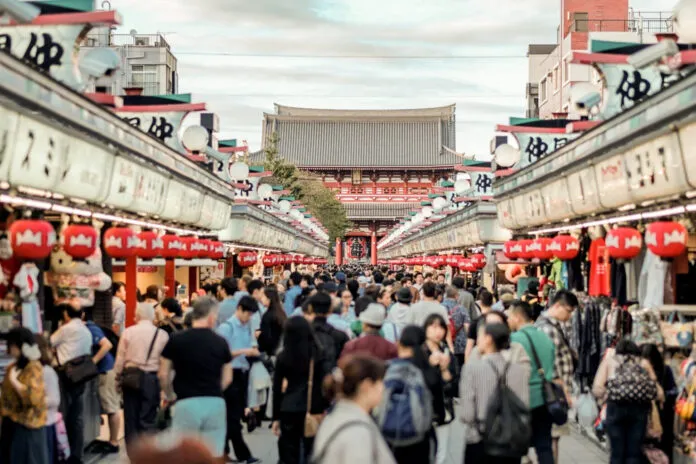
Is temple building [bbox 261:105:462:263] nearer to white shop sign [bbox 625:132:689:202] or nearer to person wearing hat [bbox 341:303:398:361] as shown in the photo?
white shop sign [bbox 625:132:689:202]

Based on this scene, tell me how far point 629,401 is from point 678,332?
1.52 metres

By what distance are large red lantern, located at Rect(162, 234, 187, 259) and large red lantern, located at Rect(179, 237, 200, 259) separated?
Result: 62mm

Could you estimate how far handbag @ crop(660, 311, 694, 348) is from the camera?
1111cm

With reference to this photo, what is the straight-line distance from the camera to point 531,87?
6094 cm

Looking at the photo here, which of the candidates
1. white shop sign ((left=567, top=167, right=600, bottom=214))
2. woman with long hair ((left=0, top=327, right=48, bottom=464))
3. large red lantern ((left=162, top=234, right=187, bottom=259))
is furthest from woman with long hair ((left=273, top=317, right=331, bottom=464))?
large red lantern ((left=162, top=234, right=187, bottom=259))

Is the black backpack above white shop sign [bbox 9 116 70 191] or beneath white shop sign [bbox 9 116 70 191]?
beneath

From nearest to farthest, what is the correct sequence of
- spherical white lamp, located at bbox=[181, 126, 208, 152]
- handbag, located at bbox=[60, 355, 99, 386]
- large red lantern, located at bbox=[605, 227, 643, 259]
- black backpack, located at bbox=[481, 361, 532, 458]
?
1. black backpack, located at bbox=[481, 361, 532, 458]
2. handbag, located at bbox=[60, 355, 99, 386]
3. large red lantern, located at bbox=[605, 227, 643, 259]
4. spherical white lamp, located at bbox=[181, 126, 208, 152]

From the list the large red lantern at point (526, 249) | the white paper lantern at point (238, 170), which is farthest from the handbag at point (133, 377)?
the white paper lantern at point (238, 170)

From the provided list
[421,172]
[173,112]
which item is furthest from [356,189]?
[173,112]

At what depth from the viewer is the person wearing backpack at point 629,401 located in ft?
32.8

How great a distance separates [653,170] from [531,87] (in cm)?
5041

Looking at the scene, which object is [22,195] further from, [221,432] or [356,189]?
[356,189]

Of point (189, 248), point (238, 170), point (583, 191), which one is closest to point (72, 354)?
point (583, 191)

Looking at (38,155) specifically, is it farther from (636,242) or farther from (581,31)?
(581,31)
